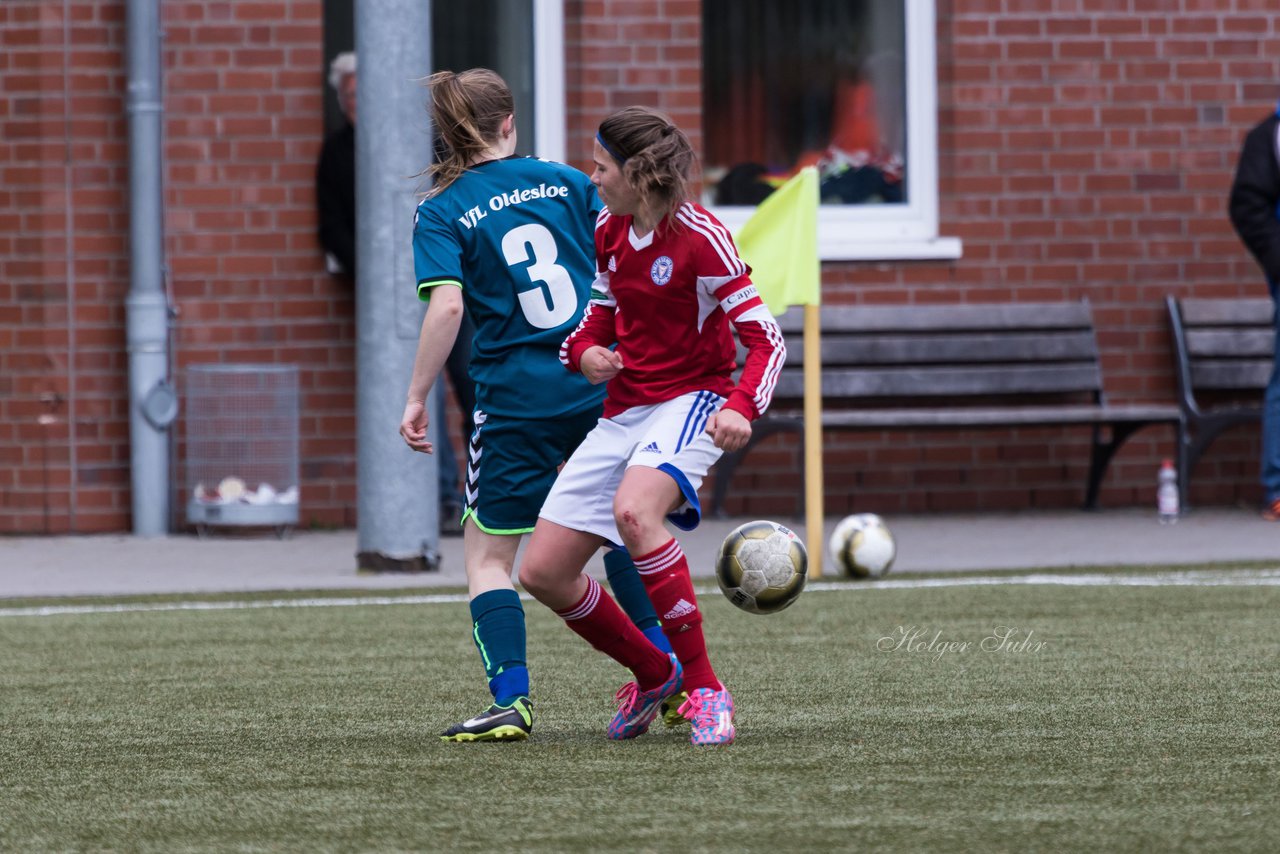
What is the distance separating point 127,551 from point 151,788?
599cm

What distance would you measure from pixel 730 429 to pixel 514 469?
651mm

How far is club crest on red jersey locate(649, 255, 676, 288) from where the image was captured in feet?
14.9

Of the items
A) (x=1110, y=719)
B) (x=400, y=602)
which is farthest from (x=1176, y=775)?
(x=400, y=602)

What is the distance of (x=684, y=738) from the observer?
471 cm

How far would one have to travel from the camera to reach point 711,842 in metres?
3.45

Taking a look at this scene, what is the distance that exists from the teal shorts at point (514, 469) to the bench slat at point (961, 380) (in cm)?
619

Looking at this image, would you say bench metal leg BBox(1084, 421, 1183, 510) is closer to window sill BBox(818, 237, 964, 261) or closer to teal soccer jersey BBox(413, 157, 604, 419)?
window sill BBox(818, 237, 964, 261)

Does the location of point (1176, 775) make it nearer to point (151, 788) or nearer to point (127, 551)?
point (151, 788)

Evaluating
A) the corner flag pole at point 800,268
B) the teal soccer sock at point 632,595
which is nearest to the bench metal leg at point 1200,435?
the corner flag pole at point 800,268

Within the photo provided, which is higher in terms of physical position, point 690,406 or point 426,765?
point 690,406

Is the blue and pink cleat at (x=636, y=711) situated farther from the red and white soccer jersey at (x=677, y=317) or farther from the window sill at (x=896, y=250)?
the window sill at (x=896, y=250)

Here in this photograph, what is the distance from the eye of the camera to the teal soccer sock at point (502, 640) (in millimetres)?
4781

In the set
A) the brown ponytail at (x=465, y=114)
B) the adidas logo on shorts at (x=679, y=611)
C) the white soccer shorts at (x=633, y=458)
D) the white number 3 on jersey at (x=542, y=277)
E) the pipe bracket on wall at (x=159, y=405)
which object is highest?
the brown ponytail at (x=465, y=114)

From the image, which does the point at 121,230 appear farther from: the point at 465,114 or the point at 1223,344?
the point at 465,114
